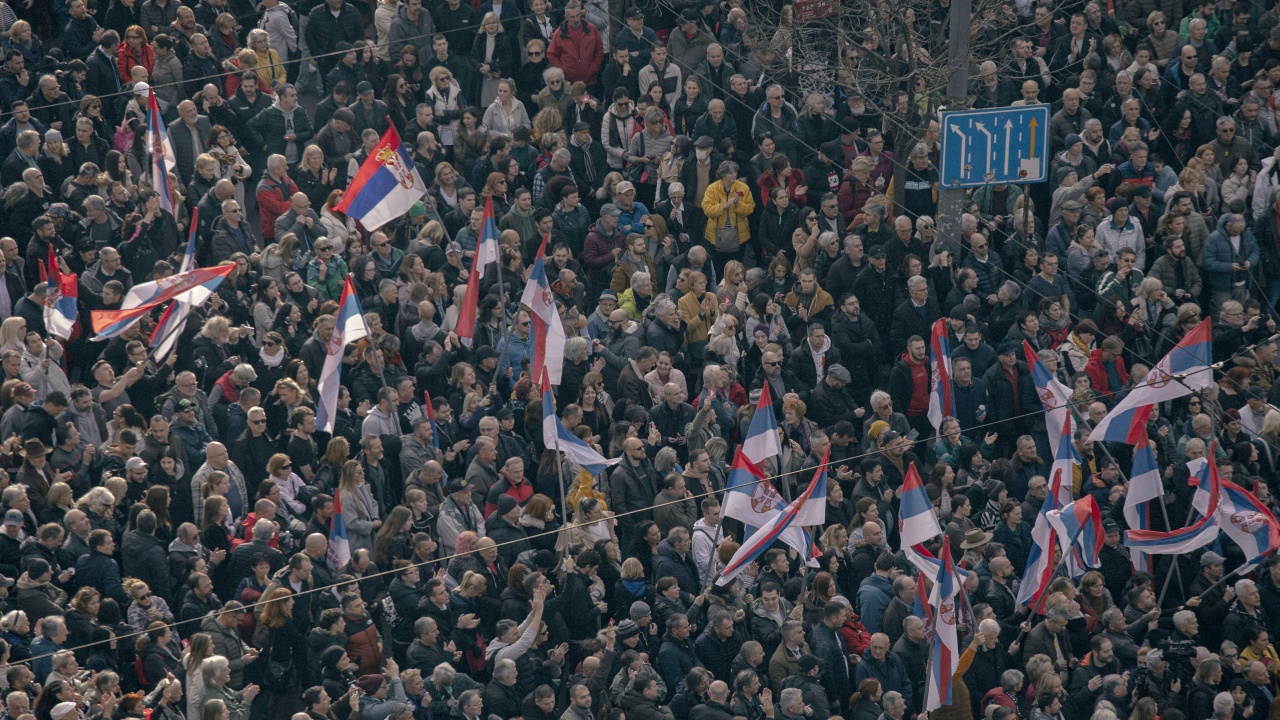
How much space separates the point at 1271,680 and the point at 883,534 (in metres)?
3.62

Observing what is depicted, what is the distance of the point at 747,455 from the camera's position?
18594 mm

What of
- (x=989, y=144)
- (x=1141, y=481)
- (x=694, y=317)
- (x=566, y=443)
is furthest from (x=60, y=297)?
(x=1141, y=481)

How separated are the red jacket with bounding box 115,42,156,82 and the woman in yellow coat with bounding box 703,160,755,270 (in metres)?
6.16

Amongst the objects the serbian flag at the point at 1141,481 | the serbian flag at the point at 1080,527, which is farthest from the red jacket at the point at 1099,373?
the serbian flag at the point at 1080,527

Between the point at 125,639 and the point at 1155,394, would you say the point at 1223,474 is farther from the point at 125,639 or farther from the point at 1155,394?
the point at 125,639

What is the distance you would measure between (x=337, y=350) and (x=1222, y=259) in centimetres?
973

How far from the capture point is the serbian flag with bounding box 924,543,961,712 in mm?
17453

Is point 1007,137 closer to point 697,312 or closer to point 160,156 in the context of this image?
point 697,312

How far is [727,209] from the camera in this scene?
73.8 ft

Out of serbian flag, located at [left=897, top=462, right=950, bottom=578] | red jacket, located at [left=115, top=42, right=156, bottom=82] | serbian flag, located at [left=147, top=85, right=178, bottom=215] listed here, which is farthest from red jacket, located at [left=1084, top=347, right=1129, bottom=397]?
red jacket, located at [left=115, top=42, right=156, bottom=82]

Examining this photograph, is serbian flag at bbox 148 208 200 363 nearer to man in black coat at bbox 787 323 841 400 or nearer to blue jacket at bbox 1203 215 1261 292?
man in black coat at bbox 787 323 841 400

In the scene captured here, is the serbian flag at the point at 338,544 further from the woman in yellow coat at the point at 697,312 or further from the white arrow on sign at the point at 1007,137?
the white arrow on sign at the point at 1007,137

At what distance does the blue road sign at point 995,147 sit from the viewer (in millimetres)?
21547

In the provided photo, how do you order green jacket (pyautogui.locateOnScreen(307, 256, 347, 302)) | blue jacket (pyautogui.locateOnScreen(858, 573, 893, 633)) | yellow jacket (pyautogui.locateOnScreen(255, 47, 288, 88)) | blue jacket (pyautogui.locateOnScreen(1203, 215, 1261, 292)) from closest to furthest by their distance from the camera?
blue jacket (pyautogui.locateOnScreen(858, 573, 893, 633)) < green jacket (pyautogui.locateOnScreen(307, 256, 347, 302)) < blue jacket (pyautogui.locateOnScreen(1203, 215, 1261, 292)) < yellow jacket (pyautogui.locateOnScreen(255, 47, 288, 88))
